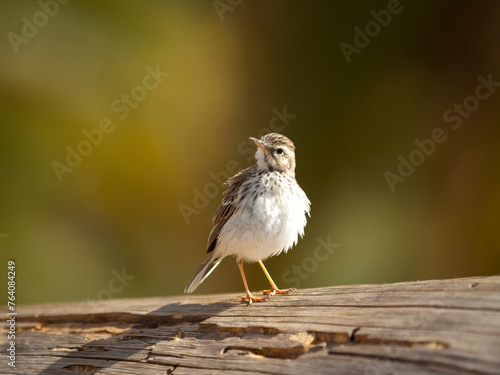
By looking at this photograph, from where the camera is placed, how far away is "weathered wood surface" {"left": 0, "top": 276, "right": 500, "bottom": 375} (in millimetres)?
2928

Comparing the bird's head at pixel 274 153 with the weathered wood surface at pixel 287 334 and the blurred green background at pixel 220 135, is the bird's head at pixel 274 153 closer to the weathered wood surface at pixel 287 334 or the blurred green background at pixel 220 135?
the weathered wood surface at pixel 287 334

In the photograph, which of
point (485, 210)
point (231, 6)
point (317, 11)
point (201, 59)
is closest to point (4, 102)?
point (201, 59)

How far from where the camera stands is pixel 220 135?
8.96 m

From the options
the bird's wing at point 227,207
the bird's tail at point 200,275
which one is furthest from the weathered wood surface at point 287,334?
the bird's wing at point 227,207

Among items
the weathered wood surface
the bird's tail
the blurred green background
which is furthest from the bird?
the blurred green background

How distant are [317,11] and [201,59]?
79.8 inches

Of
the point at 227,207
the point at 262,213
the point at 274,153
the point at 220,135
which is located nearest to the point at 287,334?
the point at 262,213

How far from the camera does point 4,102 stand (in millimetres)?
8359

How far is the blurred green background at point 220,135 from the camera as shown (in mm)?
8016

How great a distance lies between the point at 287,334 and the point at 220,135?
18.6 ft

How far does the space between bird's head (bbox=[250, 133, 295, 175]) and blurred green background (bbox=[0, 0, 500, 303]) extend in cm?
262

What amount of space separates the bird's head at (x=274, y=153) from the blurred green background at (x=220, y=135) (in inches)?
103

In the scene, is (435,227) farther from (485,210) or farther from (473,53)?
(473,53)

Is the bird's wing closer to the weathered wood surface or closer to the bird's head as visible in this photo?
the bird's head
